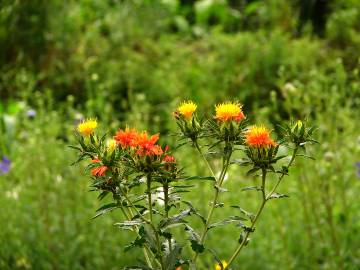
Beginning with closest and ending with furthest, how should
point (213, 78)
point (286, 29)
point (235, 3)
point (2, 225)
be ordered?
point (2, 225)
point (213, 78)
point (286, 29)
point (235, 3)

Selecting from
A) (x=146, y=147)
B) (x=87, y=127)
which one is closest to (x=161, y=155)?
(x=146, y=147)

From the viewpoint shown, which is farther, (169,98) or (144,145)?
(169,98)

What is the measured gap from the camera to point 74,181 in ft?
9.10

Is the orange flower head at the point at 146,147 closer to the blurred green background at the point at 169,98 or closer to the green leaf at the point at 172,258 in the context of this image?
the green leaf at the point at 172,258

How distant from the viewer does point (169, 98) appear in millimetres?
5168

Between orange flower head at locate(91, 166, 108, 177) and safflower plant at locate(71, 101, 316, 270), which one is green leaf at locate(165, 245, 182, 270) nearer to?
safflower plant at locate(71, 101, 316, 270)

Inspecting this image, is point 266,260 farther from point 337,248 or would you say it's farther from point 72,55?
point 72,55

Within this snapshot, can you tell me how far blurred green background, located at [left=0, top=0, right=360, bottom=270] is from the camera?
2539 mm

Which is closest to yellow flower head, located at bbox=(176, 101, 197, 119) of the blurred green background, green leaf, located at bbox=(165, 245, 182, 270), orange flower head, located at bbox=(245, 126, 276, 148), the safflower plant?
the safflower plant

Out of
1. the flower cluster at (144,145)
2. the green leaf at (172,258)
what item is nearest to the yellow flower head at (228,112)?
the flower cluster at (144,145)

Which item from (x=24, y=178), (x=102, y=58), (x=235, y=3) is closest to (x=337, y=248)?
(x=24, y=178)

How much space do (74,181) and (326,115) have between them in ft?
3.45

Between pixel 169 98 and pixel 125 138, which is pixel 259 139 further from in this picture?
pixel 169 98

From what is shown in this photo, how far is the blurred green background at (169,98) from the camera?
254cm
